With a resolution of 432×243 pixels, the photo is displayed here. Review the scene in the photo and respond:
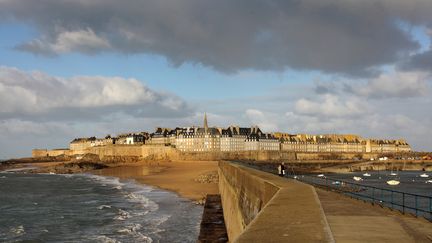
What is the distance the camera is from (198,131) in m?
174

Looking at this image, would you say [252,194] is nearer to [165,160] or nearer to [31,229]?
[31,229]

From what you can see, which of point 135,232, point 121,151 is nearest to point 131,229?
point 135,232

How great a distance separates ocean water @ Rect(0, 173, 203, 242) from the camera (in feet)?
89.2

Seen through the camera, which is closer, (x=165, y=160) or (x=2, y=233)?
(x=2, y=233)

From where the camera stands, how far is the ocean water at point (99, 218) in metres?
27.2

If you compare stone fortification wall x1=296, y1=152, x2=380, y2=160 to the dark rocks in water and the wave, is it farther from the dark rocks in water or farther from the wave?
the wave

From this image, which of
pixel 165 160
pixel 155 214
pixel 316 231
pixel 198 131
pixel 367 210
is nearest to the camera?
pixel 316 231

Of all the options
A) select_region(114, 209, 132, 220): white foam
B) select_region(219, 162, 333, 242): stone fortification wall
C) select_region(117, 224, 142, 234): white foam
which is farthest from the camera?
select_region(114, 209, 132, 220): white foam

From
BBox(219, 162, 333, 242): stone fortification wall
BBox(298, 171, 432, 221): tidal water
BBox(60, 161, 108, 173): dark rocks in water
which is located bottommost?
BBox(60, 161, 108, 173): dark rocks in water

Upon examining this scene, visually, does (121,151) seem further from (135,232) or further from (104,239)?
(104,239)

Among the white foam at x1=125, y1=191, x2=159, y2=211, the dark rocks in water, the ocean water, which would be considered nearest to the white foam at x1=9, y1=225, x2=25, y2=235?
the ocean water

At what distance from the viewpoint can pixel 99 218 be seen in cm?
3469

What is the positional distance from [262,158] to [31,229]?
415 ft

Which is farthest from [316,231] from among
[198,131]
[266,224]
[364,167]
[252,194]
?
[198,131]
